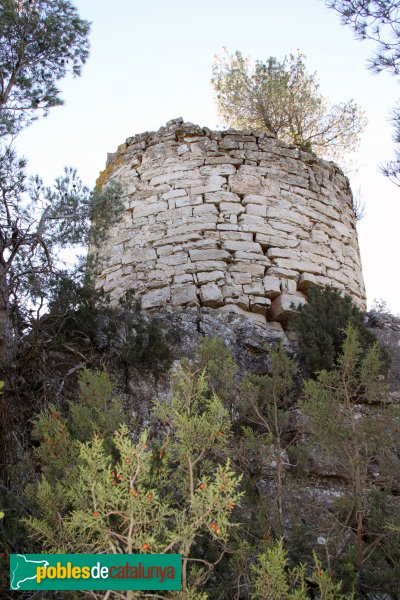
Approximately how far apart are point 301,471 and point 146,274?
319cm

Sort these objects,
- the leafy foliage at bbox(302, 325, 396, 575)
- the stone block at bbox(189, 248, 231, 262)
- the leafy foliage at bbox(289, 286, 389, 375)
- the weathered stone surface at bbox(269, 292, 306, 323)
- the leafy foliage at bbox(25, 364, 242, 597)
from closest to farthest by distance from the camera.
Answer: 1. the leafy foliage at bbox(25, 364, 242, 597)
2. the leafy foliage at bbox(302, 325, 396, 575)
3. the leafy foliage at bbox(289, 286, 389, 375)
4. the weathered stone surface at bbox(269, 292, 306, 323)
5. the stone block at bbox(189, 248, 231, 262)

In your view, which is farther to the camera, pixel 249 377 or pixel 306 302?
pixel 306 302

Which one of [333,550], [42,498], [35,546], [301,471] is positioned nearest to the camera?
[42,498]

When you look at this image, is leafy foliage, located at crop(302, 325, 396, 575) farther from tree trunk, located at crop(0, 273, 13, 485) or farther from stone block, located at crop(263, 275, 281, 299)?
stone block, located at crop(263, 275, 281, 299)

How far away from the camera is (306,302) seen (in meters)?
6.79

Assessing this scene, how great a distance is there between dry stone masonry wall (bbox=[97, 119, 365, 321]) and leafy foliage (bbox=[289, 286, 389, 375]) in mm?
445

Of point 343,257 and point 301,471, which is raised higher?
point 343,257

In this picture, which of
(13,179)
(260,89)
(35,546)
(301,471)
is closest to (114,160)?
(13,179)

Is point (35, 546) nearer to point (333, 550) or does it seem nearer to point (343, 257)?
point (333, 550)

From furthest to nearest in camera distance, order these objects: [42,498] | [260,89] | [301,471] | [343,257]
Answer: [260,89] → [343,257] → [301,471] → [42,498]

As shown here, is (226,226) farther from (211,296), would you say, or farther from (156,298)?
(156,298)

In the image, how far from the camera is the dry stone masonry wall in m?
6.85

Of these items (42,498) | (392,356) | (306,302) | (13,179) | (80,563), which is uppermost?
(13,179)

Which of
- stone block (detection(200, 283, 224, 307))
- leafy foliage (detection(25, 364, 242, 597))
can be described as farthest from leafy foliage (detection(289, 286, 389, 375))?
leafy foliage (detection(25, 364, 242, 597))
